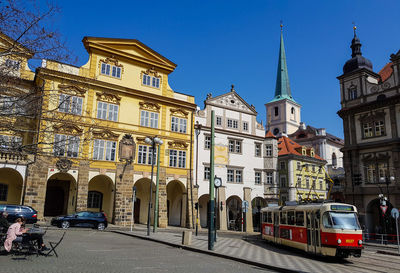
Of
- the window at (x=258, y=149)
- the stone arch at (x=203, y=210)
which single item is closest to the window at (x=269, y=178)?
the window at (x=258, y=149)

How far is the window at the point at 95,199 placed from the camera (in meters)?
31.5

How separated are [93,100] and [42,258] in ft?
68.6

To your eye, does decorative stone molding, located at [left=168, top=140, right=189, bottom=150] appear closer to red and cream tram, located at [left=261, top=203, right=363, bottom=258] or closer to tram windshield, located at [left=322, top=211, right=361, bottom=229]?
red and cream tram, located at [left=261, top=203, right=363, bottom=258]

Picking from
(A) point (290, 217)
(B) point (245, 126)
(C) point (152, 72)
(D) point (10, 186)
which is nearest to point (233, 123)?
(B) point (245, 126)

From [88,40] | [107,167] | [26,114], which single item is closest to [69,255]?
[26,114]

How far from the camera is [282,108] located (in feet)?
307

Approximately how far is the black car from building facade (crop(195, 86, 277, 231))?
1203 centimetres

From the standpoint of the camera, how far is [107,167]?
98.6 ft

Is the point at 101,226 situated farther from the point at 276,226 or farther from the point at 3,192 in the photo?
the point at 276,226

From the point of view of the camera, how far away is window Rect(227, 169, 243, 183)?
126 ft

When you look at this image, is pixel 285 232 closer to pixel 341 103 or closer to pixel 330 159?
pixel 341 103

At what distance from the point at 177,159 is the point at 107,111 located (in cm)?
835

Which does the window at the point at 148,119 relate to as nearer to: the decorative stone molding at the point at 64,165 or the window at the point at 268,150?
the decorative stone molding at the point at 64,165

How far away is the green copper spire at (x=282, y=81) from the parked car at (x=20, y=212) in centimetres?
8011
